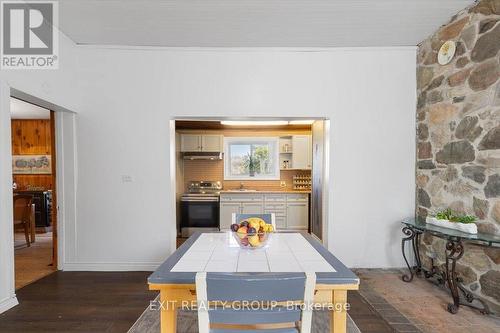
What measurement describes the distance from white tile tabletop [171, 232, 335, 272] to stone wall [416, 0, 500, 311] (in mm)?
1955

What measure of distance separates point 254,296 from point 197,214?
461cm

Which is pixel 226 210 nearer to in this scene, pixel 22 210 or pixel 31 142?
pixel 22 210

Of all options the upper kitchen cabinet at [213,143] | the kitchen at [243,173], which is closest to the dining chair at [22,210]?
the kitchen at [243,173]

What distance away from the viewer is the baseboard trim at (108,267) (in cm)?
355

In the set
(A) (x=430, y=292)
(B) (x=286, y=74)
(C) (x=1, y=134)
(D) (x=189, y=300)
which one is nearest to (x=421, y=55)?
(B) (x=286, y=74)

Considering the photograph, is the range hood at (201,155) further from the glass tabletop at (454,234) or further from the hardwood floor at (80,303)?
the glass tabletop at (454,234)

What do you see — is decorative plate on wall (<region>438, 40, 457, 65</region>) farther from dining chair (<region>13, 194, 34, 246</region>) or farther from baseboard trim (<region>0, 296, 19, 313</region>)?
dining chair (<region>13, 194, 34, 246</region>)

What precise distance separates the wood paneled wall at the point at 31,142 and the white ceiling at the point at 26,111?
A: 0.75 feet

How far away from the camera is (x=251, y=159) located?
6191 millimetres

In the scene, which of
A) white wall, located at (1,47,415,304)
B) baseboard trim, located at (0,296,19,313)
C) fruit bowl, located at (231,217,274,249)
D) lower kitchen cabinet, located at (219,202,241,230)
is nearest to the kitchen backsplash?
lower kitchen cabinet, located at (219,202,241,230)

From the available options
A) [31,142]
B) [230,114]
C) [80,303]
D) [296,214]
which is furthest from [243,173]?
[31,142]

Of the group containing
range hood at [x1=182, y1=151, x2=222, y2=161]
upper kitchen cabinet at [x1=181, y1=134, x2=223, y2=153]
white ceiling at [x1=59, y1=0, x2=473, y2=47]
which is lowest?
range hood at [x1=182, y1=151, x2=222, y2=161]

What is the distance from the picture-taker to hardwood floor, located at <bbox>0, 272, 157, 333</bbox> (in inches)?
92.0

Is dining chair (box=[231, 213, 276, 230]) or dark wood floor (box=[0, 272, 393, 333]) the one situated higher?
dining chair (box=[231, 213, 276, 230])
